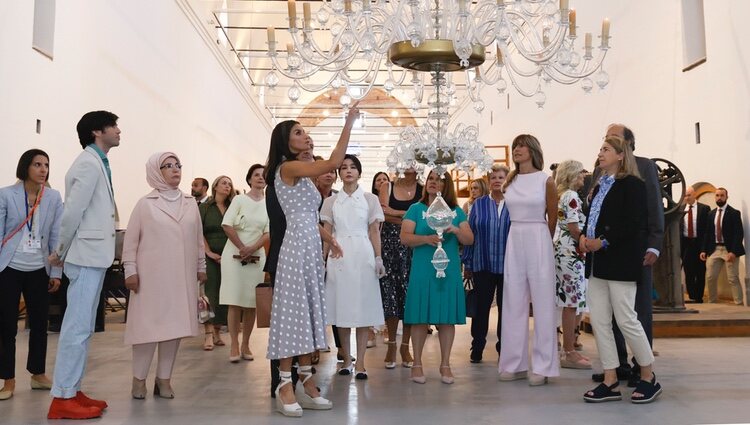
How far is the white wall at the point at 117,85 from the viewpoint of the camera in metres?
7.37

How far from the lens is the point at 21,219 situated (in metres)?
4.43

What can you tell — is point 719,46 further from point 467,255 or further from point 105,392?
point 105,392

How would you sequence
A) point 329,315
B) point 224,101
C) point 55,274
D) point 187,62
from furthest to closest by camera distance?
point 224,101
point 187,62
point 329,315
point 55,274

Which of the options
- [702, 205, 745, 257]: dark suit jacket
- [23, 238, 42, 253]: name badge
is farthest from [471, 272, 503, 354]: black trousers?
[702, 205, 745, 257]: dark suit jacket

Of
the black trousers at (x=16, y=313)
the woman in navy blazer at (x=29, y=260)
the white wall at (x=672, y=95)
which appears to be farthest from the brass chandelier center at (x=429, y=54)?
the white wall at (x=672, y=95)

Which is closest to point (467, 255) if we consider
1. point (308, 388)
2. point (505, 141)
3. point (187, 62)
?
point (308, 388)

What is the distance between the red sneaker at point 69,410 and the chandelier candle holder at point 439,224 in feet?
7.12

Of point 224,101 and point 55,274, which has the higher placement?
point 224,101

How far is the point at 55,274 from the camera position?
4.39 m

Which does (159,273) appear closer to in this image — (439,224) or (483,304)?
(439,224)

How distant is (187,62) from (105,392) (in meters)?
10.5

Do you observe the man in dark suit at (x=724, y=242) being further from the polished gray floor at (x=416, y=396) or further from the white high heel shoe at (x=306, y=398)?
the white high heel shoe at (x=306, y=398)

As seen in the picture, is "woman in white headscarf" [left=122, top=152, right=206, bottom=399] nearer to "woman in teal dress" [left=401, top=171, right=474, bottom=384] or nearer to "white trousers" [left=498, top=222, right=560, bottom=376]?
"woman in teal dress" [left=401, top=171, right=474, bottom=384]

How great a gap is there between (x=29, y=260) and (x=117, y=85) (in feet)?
19.6
